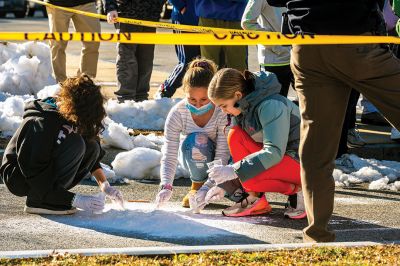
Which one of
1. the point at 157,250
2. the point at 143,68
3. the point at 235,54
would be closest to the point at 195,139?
the point at 157,250

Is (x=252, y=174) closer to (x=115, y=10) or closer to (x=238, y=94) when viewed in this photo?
(x=238, y=94)

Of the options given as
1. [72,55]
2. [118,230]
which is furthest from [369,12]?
[72,55]

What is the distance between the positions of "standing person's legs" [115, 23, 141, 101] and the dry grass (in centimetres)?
562

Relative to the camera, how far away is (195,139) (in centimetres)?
655

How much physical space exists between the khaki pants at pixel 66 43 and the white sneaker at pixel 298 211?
526 cm

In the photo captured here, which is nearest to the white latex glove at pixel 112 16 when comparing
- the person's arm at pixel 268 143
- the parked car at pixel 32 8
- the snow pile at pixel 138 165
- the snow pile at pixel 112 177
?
the snow pile at pixel 138 165

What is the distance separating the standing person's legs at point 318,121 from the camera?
5.19 metres

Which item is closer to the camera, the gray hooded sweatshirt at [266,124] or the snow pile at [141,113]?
the gray hooded sweatshirt at [266,124]

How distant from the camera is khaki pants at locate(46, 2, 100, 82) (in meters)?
11.0

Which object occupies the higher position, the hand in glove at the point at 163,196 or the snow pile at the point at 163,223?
the hand in glove at the point at 163,196

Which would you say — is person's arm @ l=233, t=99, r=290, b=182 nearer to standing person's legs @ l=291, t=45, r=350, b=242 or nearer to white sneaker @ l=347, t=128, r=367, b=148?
standing person's legs @ l=291, t=45, r=350, b=242

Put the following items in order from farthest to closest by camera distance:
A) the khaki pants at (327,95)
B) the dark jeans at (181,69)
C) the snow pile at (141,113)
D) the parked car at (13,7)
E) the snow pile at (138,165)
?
the parked car at (13,7) < the dark jeans at (181,69) < the snow pile at (141,113) < the snow pile at (138,165) < the khaki pants at (327,95)

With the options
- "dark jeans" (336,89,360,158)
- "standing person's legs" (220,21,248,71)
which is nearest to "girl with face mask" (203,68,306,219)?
"dark jeans" (336,89,360,158)

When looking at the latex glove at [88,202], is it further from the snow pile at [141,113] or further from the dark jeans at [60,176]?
the snow pile at [141,113]
